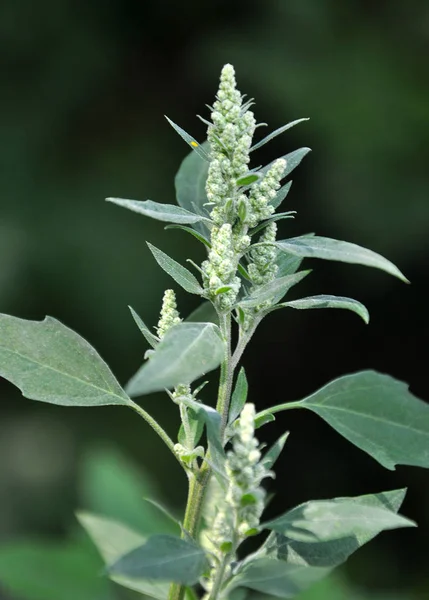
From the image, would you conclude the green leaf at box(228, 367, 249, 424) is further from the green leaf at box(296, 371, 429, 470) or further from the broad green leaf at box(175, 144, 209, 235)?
the broad green leaf at box(175, 144, 209, 235)

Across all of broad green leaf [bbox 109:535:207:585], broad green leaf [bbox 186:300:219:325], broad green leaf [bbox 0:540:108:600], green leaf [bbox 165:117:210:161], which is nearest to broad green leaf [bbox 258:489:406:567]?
broad green leaf [bbox 109:535:207:585]

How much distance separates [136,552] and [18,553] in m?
1.19

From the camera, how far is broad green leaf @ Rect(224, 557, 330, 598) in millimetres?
1098

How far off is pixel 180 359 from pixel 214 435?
0.14 metres

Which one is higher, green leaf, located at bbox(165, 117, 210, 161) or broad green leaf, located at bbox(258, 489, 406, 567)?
green leaf, located at bbox(165, 117, 210, 161)

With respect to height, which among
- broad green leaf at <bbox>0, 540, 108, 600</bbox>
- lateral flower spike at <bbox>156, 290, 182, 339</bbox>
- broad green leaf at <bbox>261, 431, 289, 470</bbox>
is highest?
lateral flower spike at <bbox>156, 290, 182, 339</bbox>

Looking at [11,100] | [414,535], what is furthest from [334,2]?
[414,535]

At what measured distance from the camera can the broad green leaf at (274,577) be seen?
1098 mm

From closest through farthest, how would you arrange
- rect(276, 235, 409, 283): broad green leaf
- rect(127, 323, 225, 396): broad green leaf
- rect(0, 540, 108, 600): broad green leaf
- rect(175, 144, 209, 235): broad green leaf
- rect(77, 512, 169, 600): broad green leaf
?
rect(127, 323, 225, 396): broad green leaf < rect(276, 235, 409, 283): broad green leaf < rect(175, 144, 209, 235): broad green leaf < rect(77, 512, 169, 600): broad green leaf < rect(0, 540, 108, 600): broad green leaf

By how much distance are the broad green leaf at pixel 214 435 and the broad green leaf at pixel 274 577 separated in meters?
0.17

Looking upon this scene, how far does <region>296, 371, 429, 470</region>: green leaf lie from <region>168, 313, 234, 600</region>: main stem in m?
0.13

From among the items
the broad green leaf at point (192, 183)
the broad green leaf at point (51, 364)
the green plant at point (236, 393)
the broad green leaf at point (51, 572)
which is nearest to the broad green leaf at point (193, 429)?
the green plant at point (236, 393)

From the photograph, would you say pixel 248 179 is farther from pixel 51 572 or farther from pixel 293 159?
pixel 51 572

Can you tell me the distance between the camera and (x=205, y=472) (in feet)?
3.45
